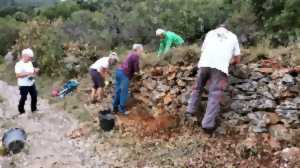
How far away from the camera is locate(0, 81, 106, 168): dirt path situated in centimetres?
902

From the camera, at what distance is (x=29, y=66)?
11.6 m

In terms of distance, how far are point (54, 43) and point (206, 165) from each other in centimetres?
1204

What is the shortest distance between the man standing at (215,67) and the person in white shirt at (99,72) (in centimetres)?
386

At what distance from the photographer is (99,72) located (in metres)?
12.8

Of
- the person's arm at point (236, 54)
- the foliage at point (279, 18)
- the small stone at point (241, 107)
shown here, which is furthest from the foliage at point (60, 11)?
the small stone at point (241, 107)

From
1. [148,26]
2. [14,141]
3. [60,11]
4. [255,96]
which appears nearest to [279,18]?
[148,26]

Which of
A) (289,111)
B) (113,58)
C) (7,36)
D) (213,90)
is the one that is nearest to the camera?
(289,111)

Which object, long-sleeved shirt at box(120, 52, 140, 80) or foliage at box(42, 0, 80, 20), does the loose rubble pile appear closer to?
long-sleeved shirt at box(120, 52, 140, 80)

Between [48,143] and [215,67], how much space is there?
11.1 ft

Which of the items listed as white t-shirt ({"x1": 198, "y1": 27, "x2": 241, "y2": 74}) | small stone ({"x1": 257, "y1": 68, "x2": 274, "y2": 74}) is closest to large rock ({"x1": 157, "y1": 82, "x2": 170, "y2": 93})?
white t-shirt ({"x1": 198, "y1": 27, "x2": 241, "y2": 74})

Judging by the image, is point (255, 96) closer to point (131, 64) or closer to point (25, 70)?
point (131, 64)

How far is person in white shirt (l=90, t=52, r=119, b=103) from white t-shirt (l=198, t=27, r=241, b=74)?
3864mm

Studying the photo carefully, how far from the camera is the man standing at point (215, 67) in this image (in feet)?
29.5

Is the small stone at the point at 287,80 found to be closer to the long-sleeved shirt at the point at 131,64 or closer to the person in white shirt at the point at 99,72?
the long-sleeved shirt at the point at 131,64
